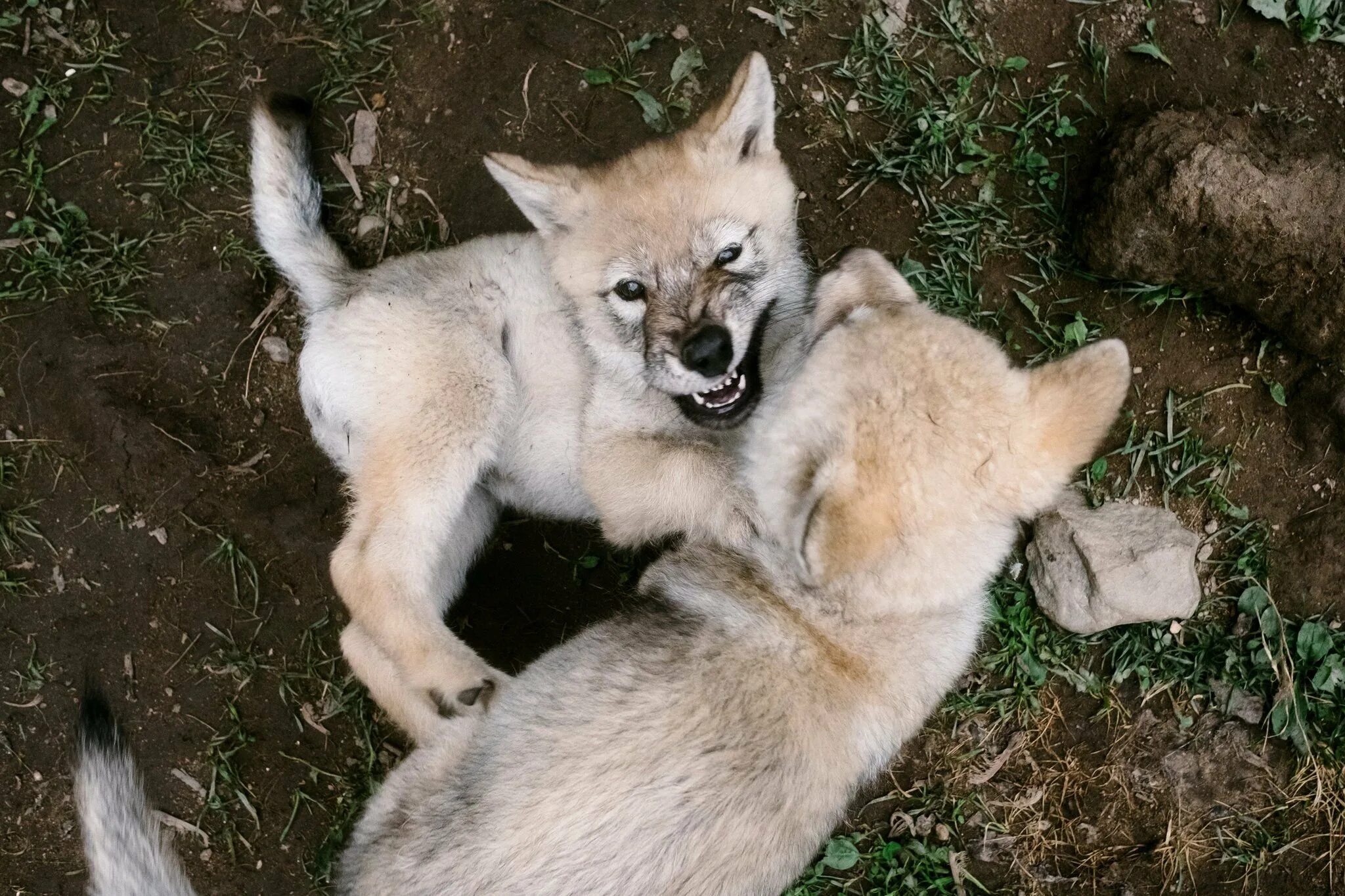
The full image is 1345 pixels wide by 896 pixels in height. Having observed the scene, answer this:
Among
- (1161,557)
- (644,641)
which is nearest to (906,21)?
(1161,557)

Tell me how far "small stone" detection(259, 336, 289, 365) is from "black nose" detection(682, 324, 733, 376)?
235cm

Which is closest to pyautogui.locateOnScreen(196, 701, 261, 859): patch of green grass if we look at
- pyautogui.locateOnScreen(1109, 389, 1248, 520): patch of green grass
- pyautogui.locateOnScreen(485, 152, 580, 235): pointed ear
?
pyautogui.locateOnScreen(485, 152, 580, 235): pointed ear

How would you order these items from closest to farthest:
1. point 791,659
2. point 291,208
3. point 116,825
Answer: point 791,659 < point 116,825 < point 291,208

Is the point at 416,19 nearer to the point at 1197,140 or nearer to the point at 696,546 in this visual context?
the point at 696,546

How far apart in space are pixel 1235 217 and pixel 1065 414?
5.46 ft

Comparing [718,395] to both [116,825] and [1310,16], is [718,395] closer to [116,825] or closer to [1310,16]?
[116,825]

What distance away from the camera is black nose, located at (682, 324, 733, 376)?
3.11 m

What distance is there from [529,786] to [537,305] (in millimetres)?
1964

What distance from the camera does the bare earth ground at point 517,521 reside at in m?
4.19

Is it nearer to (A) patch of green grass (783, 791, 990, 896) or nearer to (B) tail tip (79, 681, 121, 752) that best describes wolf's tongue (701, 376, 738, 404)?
(A) patch of green grass (783, 791, 990, 896)

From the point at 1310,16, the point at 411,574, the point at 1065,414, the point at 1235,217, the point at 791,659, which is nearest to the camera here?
the point at 1065,414

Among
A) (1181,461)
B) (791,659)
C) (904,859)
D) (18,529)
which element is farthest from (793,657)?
(18,529)

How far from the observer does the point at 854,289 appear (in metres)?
2.93

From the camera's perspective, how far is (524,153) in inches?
174
